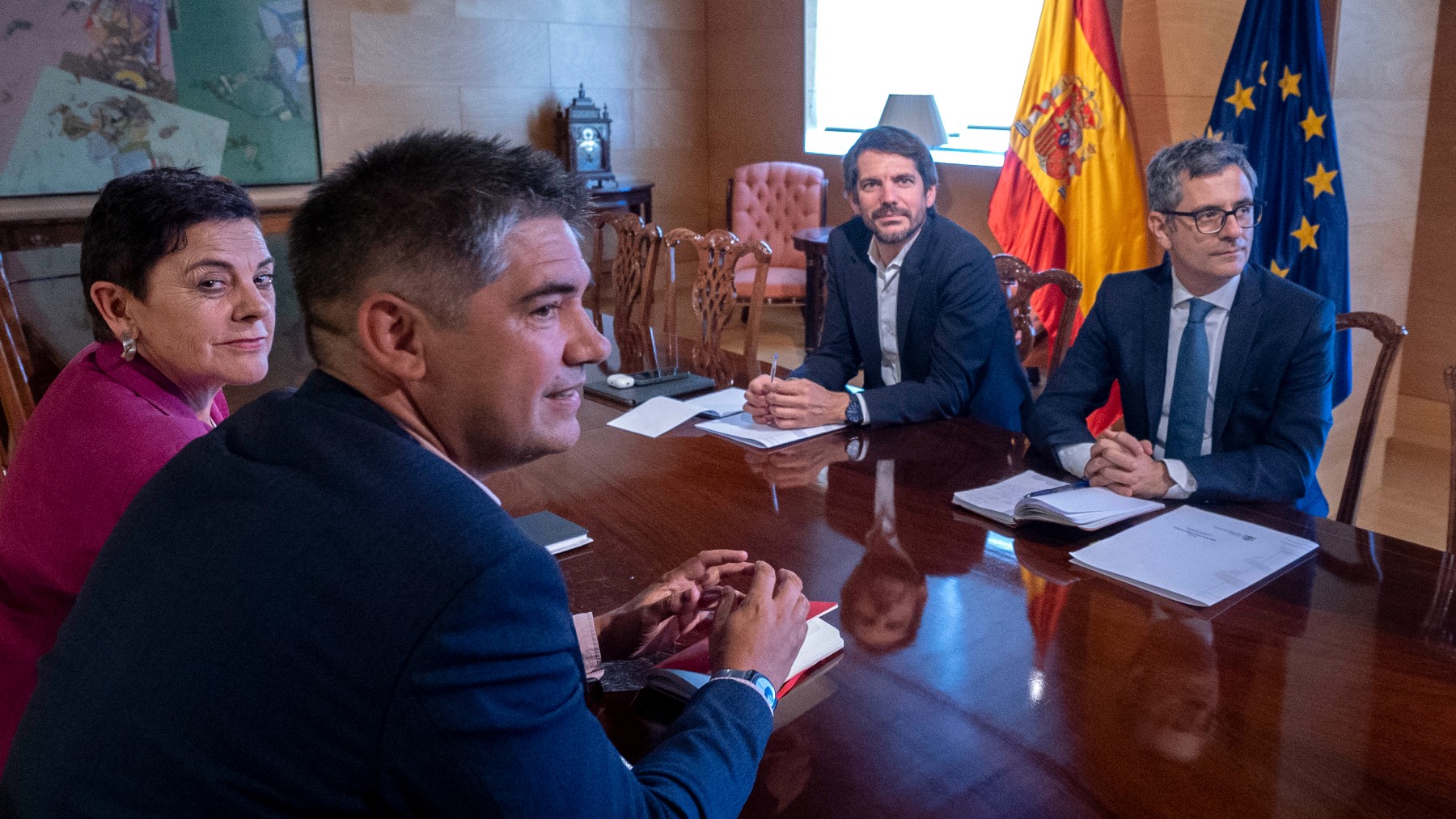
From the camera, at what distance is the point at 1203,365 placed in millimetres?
2160

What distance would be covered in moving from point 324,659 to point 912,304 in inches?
84.5

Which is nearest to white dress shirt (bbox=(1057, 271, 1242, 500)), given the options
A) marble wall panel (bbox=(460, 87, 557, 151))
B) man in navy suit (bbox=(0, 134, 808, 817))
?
man in navy suit (bbox=(0, 134, 808, 817))

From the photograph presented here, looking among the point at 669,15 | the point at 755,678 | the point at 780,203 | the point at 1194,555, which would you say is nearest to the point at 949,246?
the point at 1194,555

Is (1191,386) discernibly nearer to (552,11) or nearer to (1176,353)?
(1176,353)

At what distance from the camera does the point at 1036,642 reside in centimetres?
135

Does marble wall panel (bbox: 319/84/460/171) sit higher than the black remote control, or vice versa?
marble wall panel (bbox: 319/84/460/171)

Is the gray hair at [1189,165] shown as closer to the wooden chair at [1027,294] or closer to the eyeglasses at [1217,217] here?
the eyeglasses at [1217,217]

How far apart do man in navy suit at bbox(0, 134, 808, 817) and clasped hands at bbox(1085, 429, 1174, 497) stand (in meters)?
1.10

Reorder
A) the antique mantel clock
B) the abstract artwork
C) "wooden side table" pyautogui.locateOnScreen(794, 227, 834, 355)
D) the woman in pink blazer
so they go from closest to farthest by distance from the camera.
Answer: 1. the woman in pink blazer
2. the abstract artwork
3. "wooden side table" pyautogui.locateOnScreen(794, 227, 834, 355)
4. the antique mantel clock

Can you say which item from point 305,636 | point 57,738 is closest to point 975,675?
point 305,636

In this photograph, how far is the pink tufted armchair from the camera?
21.3ft

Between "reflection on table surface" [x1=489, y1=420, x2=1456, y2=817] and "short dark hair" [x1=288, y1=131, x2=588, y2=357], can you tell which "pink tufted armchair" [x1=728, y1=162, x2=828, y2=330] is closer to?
"reflection on table surface" [x1=489, y1=420, x2=1456, y2=817]

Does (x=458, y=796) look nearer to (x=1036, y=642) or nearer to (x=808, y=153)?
(x=1036, y=642)

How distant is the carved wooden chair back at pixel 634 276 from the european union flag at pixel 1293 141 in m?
2.05
